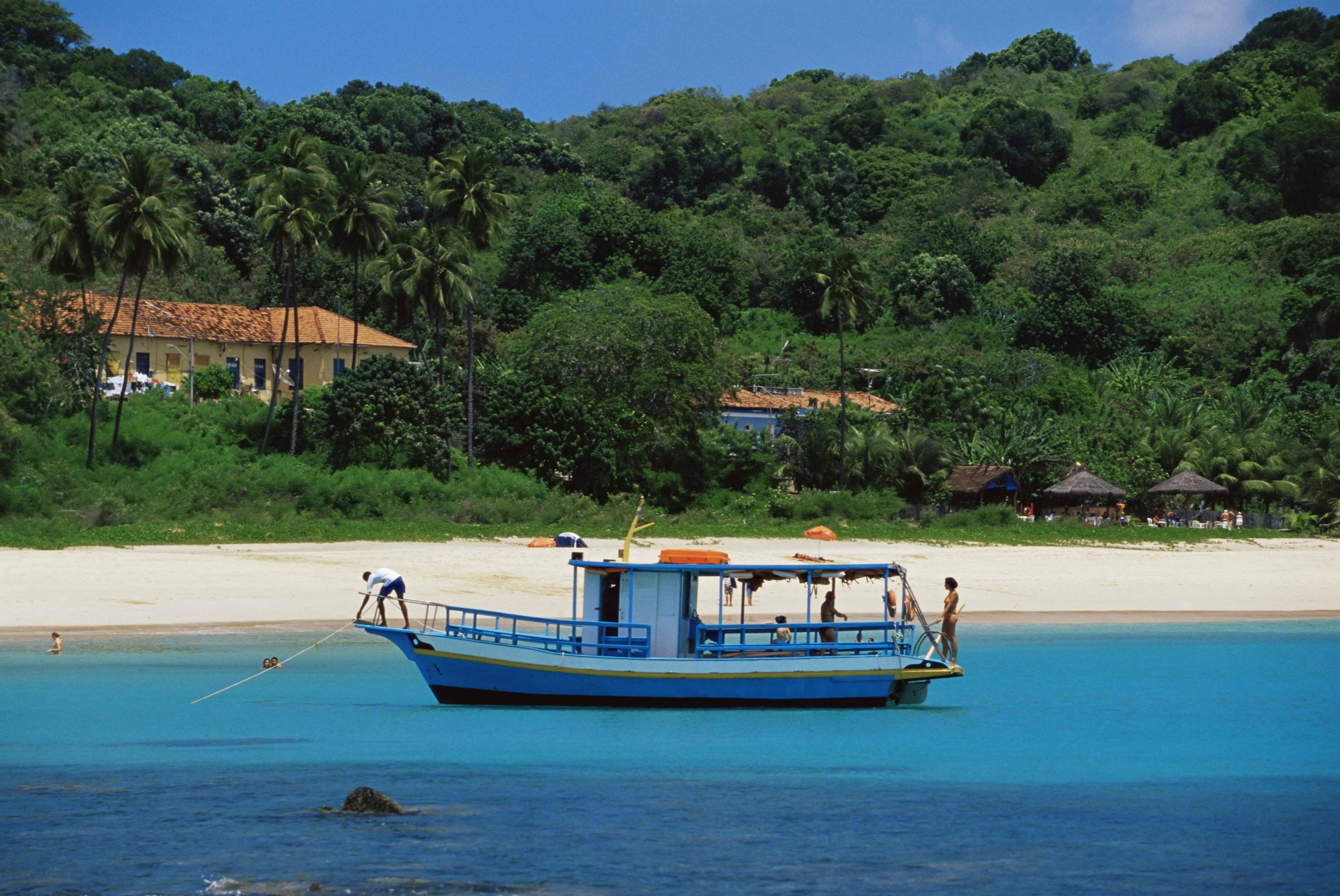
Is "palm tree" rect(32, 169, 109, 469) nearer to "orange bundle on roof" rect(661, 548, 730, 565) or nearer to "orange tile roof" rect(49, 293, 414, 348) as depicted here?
"orange tile roof" rect(49, 293, 414, 348)

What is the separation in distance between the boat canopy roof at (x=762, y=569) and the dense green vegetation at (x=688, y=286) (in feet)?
70.9

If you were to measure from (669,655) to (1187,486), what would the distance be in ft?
128

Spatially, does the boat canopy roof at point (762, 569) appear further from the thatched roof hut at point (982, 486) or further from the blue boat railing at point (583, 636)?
the thatched roof hut at point (982, 486)

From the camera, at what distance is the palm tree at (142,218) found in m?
46.7

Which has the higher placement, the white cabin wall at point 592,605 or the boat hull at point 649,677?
the white cabin wall at point 592,605

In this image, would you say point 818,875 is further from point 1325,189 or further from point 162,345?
point 1325,189

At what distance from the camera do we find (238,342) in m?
61.7

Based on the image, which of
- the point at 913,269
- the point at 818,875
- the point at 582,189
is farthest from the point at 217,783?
the point at 582,189

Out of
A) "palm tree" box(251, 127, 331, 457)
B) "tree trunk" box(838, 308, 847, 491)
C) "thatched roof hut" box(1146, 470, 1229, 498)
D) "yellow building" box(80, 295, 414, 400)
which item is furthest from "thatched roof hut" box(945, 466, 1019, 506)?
"yellow building" box(80, 295, 414, 400)

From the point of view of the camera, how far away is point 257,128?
8762 centimetres

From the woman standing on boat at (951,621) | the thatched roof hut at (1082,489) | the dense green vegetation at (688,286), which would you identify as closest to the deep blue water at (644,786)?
the woman standing on boat at (951,621)

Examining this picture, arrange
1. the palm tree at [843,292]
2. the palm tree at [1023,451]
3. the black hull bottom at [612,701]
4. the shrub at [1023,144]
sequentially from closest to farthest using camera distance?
the black hull bottom at [612,701] → the palm tree at [843,292] → the palm tree at [1023,451] → the shrub at [1023,144]

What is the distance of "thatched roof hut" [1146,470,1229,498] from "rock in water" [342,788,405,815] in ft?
149

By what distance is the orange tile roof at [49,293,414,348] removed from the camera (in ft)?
198
